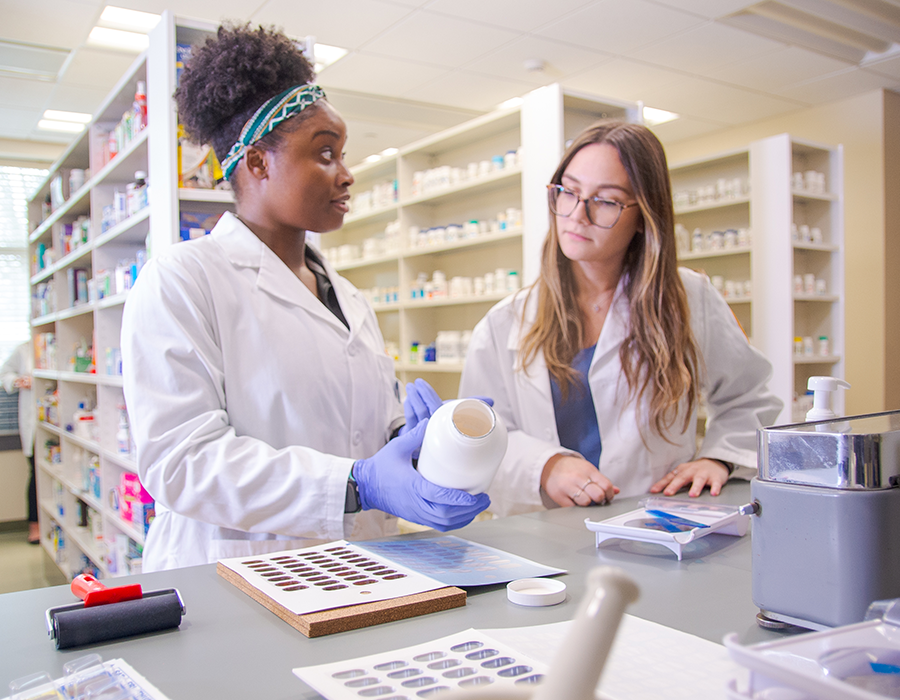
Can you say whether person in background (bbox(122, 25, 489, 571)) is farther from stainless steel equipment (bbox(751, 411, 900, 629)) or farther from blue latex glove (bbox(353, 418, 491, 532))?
stainless steel equipment (bbox(751, 411, 900, 629))

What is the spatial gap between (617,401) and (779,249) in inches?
145

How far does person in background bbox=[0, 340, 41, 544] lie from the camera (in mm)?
6086

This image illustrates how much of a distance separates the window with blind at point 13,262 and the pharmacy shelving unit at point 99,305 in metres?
0.86

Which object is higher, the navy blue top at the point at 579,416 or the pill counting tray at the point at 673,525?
the navy blue top at the point at 579,416

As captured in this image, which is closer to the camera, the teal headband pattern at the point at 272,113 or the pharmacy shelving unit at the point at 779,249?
the teal headband pattern at the point at 272,113

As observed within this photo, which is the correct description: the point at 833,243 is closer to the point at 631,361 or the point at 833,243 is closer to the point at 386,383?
the point at 631,361

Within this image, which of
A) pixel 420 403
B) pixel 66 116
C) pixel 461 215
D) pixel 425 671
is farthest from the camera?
pixel 66 116

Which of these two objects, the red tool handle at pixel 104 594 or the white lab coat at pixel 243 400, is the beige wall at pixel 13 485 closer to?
the white lab coat at pixel 243 400

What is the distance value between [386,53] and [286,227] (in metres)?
4.20

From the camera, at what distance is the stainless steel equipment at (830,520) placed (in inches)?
26.8

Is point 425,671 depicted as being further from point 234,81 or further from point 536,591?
point 234,81

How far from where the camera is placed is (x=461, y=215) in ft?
16.4

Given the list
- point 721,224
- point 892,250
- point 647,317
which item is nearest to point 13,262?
point 721,224

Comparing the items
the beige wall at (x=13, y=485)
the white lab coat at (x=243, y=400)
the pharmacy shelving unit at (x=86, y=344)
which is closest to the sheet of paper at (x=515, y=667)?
the white lab coat at (x=243, y=400)
